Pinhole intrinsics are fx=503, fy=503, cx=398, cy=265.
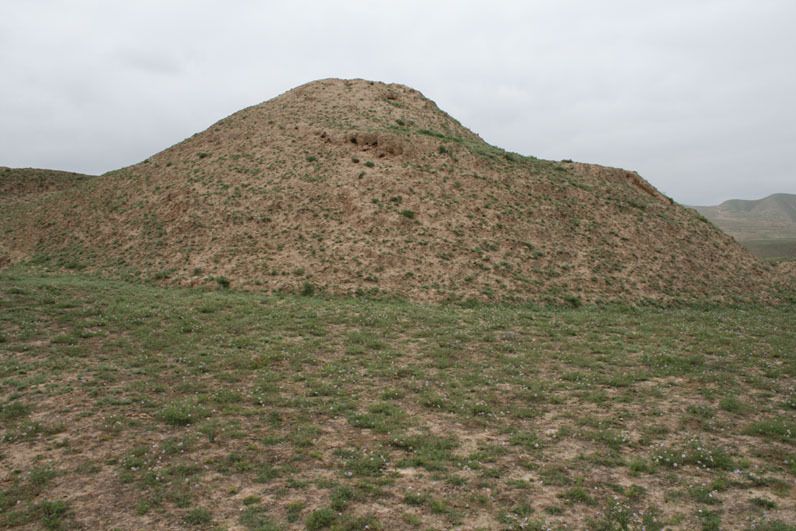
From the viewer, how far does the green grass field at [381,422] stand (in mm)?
7695

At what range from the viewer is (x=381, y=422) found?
35.5ft

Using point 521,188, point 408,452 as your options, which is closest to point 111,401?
point 408,452

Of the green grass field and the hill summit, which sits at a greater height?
the hill summit

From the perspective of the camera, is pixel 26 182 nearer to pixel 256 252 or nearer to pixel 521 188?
pixel 256 252

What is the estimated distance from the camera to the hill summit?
1049 inches

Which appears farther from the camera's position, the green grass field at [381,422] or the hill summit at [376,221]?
the hill summit at [376,221]

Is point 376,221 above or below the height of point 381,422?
above

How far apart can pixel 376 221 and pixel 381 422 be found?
65.0 ft

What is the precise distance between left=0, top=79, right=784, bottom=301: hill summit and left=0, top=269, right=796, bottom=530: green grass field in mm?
7207

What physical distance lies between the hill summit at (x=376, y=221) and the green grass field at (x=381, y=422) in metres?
7.21

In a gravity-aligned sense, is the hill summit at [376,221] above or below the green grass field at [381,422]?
above

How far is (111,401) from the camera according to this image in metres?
11.5

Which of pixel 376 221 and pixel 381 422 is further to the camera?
pixel 376 221

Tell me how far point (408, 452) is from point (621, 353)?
9.69 metres
